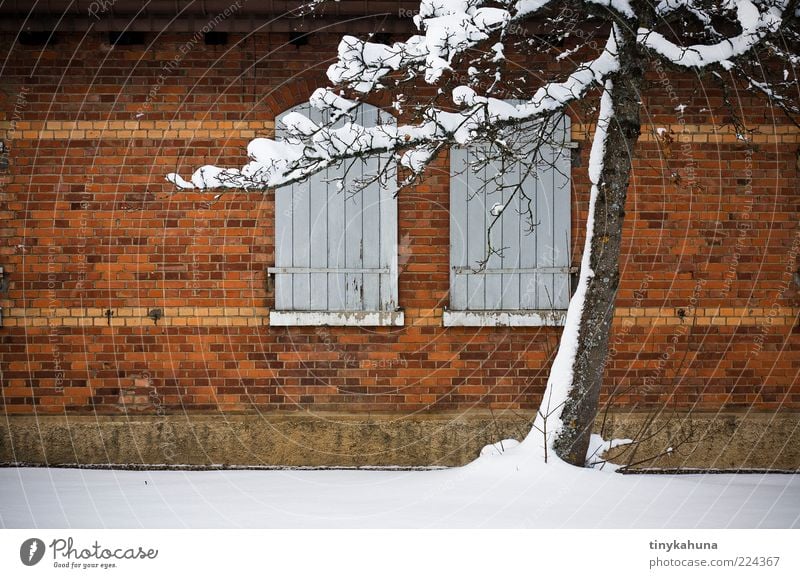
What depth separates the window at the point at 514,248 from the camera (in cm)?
812

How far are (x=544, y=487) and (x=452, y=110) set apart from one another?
3691 millimetres

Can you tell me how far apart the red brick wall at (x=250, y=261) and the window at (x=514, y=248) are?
0.14 meters

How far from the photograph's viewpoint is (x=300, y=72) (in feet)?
26.4

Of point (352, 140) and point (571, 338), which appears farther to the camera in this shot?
point (571, 338)

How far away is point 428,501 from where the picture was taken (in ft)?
19.1

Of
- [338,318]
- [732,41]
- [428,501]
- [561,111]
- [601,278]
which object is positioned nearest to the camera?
[428,501]

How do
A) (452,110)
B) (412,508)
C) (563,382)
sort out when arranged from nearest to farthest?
(412,508) < (563,382) < (452,110)

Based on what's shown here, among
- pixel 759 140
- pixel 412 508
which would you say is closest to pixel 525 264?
pixel 759 140

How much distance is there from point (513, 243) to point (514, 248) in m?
0.05

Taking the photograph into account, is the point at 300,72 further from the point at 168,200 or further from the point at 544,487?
the point at 544,487

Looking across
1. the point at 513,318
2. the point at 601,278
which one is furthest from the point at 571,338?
the point at 513,318

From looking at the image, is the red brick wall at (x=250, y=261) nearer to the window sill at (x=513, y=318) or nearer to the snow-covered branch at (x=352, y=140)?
the window sill at (x=513, y=318)

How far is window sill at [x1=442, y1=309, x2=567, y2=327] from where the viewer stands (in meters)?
8.09

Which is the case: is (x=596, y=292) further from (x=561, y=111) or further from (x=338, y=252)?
(x=338, y=252)
